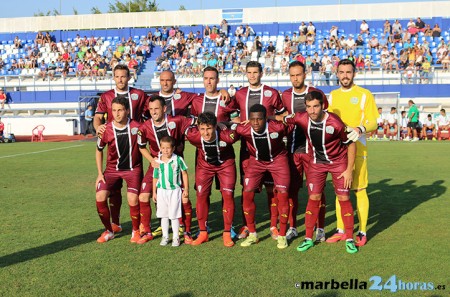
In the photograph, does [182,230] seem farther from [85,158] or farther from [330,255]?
[85,158]

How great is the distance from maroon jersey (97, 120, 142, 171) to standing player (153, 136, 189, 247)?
0.47 meters

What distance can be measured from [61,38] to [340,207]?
3708 centimetres

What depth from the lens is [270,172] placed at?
7.22 metres

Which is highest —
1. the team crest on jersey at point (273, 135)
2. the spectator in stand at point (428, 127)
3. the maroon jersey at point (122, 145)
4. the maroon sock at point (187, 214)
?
the team crest on jersey at point (273, 135)

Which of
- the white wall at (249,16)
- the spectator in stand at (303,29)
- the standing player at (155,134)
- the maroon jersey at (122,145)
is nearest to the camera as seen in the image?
the standing player at (155,134)

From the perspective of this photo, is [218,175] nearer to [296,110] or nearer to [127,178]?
[127,178]

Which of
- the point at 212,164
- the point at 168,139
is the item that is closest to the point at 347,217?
the point at 212,164

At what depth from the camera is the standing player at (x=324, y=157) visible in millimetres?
6555

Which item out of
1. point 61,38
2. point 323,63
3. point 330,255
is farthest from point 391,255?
point 61,38

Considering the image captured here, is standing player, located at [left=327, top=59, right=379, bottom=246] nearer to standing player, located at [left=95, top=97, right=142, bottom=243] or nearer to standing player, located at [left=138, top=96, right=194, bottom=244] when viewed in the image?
standing player, located at [left=138, top=96, right=194, bottom=244]

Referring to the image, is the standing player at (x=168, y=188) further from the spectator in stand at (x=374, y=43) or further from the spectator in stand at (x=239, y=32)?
the spectator in stand at (x=239, y=32)

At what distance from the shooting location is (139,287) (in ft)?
17.4

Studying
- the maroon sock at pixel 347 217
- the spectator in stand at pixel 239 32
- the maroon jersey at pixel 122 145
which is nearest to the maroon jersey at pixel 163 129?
the maroon jersey at pixel 122 145

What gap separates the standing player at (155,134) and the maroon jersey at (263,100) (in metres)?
0.77
